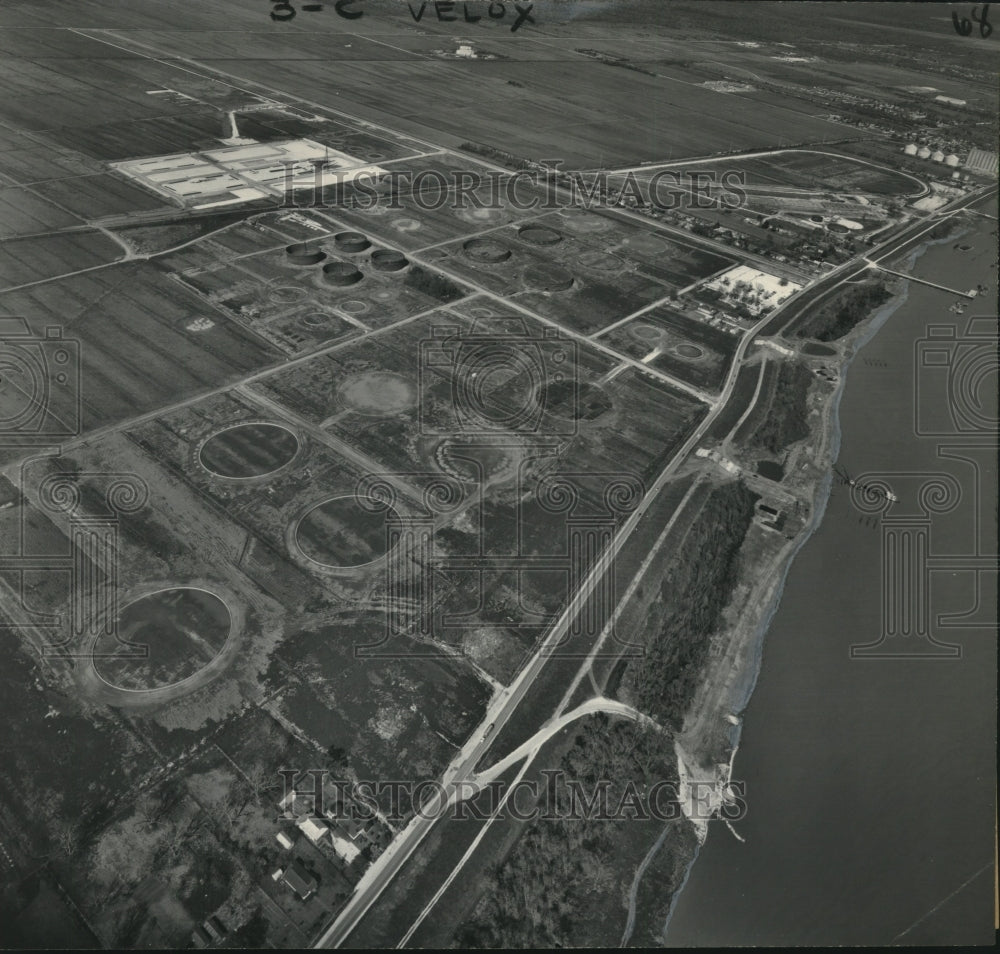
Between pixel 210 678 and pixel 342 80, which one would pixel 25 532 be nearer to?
pixel 210 678

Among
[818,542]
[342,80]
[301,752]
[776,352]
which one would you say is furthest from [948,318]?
[342,80]

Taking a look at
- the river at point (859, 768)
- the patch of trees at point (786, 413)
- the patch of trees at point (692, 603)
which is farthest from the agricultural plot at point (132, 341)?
the river at point (859, 768)

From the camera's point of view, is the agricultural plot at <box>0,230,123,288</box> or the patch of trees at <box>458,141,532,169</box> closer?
the agricultural plot at <box>0,230,123,288</box>

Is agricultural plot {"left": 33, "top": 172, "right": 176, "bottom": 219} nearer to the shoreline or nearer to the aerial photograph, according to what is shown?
the aerial photograph

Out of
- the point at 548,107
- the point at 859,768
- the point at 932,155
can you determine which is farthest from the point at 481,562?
the point at 932,155

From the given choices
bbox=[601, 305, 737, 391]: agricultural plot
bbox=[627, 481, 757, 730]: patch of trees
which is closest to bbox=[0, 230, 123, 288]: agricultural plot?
bbox=[601, 305, 737, 391]: agricultural plot

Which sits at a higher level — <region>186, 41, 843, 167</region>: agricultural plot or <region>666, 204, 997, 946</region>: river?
<region>186, 41, 843, 167</region>: agricultural plot

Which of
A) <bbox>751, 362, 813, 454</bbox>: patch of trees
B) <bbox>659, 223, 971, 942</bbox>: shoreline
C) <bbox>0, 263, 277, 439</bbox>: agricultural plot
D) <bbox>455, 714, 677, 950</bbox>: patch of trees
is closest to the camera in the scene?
<bbox>455, 714, 677, 950</bbox>: patch of trees
